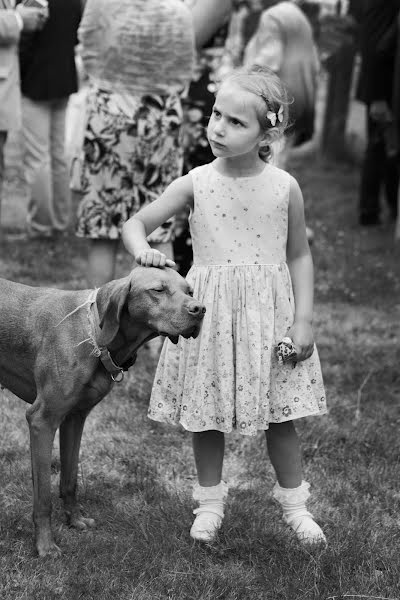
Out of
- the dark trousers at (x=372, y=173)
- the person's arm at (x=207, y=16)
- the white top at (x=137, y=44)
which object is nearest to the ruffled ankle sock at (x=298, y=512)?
the white top at (x=137, y=44)

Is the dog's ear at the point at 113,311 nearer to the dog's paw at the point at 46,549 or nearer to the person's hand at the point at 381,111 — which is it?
the dog's paw at the point at 46,549

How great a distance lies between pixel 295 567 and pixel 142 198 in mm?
2085

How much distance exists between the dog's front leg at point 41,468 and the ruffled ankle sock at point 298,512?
817 mm

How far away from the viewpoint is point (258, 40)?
7.96m

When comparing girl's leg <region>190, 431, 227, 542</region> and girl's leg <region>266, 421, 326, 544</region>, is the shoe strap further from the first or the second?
girl's leg <region>266, 421, 326, 544</region>

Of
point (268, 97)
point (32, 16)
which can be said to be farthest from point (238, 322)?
point (32, 16)

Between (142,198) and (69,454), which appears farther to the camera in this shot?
(142,198)

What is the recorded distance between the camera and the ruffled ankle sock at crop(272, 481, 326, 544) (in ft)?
10.8

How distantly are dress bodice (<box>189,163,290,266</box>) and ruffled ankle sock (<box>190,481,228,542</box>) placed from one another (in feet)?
2.66

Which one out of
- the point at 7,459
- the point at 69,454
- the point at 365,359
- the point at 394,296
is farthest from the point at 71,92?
the point at 69,454

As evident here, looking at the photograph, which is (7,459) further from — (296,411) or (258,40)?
(258,40)

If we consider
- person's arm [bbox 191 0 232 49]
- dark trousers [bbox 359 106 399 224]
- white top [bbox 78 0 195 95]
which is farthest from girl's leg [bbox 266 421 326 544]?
dark trousers [bbox 359 106 399 224]

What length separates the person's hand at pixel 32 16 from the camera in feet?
21.0

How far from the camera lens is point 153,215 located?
3156mm
